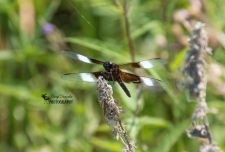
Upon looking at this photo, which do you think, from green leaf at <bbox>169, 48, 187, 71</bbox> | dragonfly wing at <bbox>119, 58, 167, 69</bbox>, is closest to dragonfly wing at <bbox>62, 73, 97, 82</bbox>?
dragonfly wing at <bbox>119, 58, 167, 69</bbox>

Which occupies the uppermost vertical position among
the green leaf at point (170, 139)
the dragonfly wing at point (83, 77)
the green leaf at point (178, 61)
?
the green leaf at point (178, 61)

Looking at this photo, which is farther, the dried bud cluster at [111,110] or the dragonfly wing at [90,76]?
the dragonfly wing at [90,76]

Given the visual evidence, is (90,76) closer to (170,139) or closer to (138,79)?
(138,79)

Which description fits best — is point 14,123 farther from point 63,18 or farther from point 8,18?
point 63,18

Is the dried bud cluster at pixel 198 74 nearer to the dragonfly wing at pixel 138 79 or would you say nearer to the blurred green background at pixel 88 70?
the dragonfly wing at pixel 138 79

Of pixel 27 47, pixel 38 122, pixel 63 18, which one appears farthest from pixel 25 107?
pixel 63 18

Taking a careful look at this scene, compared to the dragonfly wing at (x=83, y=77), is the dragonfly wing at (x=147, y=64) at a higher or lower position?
higher

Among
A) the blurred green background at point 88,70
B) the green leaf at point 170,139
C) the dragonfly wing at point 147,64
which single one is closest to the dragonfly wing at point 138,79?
the dragonfly wing at point 147,64

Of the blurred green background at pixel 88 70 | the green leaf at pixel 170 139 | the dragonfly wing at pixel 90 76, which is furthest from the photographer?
the blurred green background at pixel 88 70
